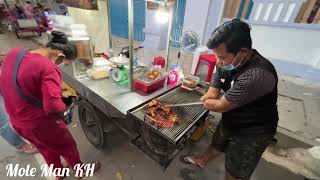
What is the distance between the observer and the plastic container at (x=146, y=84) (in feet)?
5.95

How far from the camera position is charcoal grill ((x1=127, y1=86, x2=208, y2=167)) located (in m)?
1.31

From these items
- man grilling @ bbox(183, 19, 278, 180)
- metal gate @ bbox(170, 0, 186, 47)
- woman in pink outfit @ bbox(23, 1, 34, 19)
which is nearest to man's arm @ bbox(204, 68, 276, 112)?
man grilling @ bbox(183, 19, 278, 180)

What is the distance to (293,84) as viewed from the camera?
4133 millimetres

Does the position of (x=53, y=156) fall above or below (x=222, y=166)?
above

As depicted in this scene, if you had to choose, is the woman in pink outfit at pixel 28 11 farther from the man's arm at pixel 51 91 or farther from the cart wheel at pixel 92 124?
the man's arm at pixel 51 91

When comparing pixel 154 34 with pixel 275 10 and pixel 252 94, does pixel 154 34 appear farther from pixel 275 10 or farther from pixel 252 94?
pixel 252 94

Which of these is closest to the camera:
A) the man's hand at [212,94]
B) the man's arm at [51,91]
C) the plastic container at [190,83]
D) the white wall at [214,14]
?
the man's arm at [51,91]

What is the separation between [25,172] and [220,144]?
2348 mm

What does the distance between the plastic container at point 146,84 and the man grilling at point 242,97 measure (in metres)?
0.60

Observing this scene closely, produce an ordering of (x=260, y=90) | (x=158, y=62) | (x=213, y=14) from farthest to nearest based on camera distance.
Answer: (x=213, y=14), (x=158, y=62), (x=260, y=90)

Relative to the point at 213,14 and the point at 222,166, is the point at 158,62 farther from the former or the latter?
the point at 213,14

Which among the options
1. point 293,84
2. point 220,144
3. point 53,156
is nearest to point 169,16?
point 220,144

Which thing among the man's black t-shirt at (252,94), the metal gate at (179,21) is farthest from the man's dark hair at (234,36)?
the metal gate at (179,21)

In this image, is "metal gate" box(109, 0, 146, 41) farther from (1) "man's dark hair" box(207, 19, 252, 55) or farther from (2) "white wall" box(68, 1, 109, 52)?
(1) "man's dark hair" box(207, 19, 252, 55)
